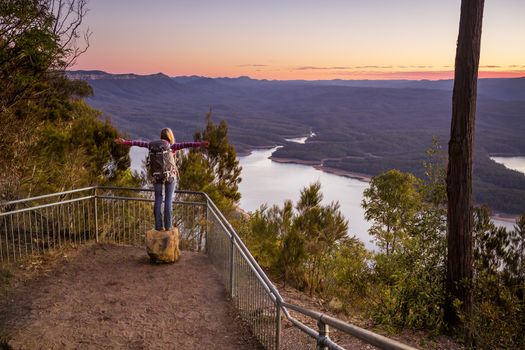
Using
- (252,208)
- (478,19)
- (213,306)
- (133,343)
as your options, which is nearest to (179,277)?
(213,306)

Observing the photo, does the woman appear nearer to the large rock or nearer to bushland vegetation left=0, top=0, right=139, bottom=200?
the large rock

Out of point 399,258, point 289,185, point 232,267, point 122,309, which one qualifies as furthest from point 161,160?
point 289,185

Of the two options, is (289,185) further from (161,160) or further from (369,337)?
(369,337)

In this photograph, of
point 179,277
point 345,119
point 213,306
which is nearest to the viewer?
point 213,306

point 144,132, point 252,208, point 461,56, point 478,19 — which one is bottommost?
point 252,208

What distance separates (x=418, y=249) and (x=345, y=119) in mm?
192361

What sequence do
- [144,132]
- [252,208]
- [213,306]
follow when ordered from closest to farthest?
1. [213,306]
2. [252,208]
3. [144,132]

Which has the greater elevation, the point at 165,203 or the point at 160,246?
the point at 165,203

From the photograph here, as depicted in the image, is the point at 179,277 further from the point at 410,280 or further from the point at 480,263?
the point at 480,263

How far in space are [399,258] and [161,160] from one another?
5.45 metres

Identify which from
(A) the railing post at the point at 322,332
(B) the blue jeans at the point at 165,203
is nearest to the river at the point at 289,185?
(B) the blue jeans at the point at 165,203

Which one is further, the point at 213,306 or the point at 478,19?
the point at 478,19

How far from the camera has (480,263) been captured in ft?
31.5

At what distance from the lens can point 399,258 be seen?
29.9 feet
